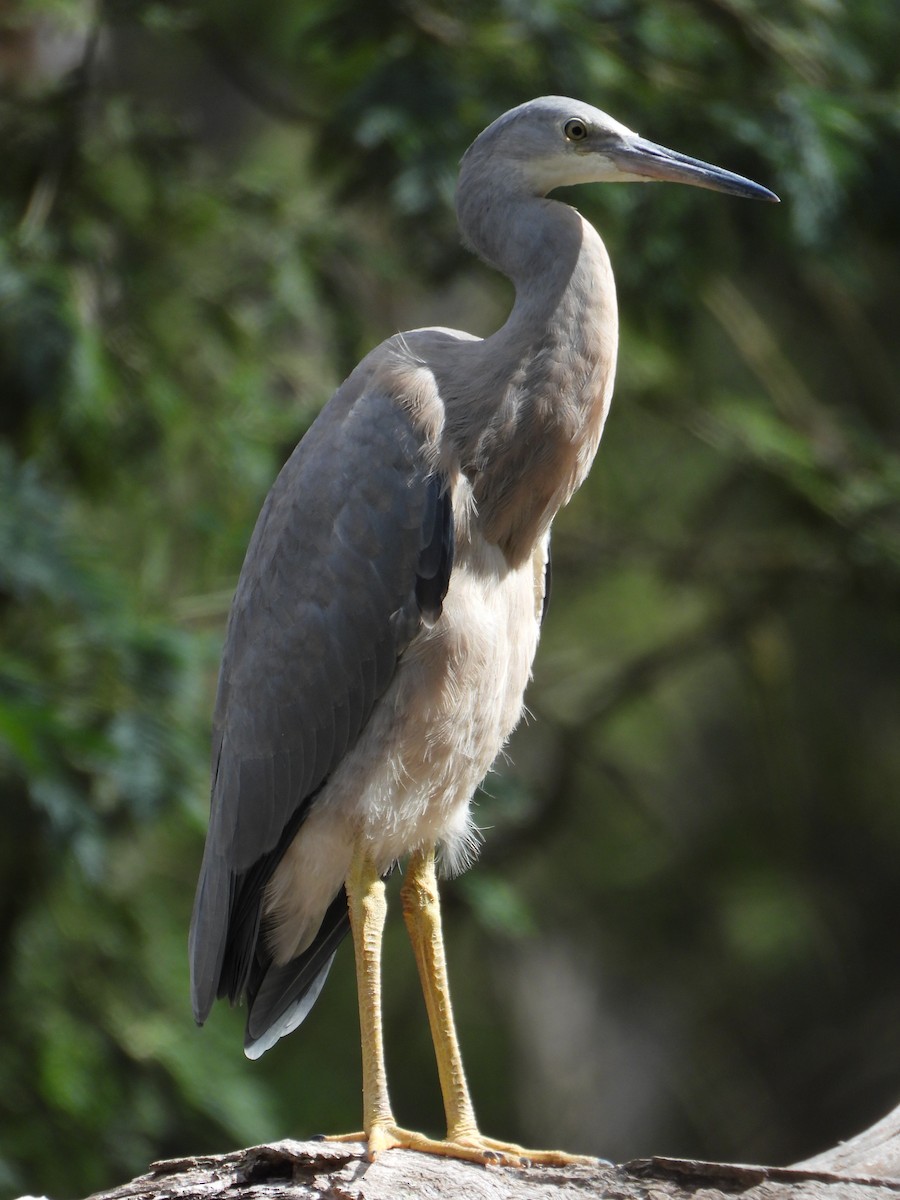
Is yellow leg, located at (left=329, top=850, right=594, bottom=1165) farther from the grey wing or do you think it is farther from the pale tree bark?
the grey wing

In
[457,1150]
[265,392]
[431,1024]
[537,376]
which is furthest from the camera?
[265,392]

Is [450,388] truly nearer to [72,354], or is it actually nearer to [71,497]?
[72,354]

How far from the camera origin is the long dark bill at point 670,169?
3.23 metres

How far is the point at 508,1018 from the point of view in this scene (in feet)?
27.6

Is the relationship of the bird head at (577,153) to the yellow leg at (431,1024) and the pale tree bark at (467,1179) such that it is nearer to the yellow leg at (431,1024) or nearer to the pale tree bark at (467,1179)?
the yellow leg at (431,1024)

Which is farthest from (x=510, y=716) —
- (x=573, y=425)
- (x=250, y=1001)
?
(x=250, y=1001)

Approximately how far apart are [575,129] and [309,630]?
120cm

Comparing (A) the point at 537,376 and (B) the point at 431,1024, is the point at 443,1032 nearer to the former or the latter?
(B) the point at 431,1024

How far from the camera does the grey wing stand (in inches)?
127

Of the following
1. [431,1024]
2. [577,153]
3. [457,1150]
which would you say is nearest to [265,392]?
[577,153]

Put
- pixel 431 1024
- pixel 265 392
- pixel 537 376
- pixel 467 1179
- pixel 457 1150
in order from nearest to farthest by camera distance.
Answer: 1. pixel 467 1179
2. pixel 457 1150
3. pixel 537 376
4. pixel 431 1024
5. pixel 265 392

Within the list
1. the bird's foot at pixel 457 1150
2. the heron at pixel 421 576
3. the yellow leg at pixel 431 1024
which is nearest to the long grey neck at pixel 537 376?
the heron at pixel 421 576

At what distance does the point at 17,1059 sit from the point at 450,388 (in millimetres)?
2823

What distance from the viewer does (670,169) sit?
10.7 feet
